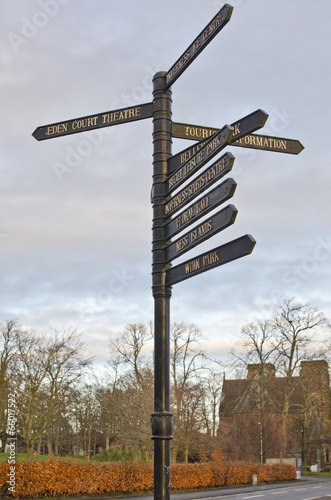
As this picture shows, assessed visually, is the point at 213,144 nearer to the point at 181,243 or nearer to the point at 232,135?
the point at 232,135

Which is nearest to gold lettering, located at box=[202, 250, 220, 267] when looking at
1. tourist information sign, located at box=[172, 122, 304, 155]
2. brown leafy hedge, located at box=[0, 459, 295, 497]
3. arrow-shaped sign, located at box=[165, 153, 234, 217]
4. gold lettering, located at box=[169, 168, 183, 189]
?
arrow-shaped sign, located at box=[165, 153, 234, 217]

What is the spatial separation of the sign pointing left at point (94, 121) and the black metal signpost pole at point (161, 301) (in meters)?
0.19

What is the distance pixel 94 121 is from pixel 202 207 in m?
2.05

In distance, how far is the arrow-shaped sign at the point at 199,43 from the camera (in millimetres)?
4625

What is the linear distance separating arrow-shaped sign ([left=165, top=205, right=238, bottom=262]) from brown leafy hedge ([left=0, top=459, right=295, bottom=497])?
56.0 feet

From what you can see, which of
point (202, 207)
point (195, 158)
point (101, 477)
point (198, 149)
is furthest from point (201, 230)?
point (101, 477)

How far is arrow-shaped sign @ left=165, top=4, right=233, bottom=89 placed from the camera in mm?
4625

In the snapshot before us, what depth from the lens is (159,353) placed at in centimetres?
518

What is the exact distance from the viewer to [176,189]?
546cm

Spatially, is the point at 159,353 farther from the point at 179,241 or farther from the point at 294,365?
the point at 294,365

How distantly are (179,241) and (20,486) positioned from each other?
59.7 feet

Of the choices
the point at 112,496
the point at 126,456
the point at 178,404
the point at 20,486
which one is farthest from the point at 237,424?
the point at 20,486

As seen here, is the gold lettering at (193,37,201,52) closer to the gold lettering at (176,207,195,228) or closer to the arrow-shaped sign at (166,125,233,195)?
the arrow-shaped sign at (166,125,233,195)

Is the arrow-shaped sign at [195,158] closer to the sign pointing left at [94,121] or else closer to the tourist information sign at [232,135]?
the tourist information sign at [232,135]
